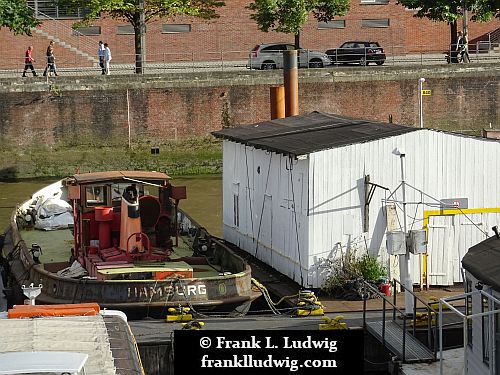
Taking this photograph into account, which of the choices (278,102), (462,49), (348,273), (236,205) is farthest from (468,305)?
(462,49)

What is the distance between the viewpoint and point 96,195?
2373 cm

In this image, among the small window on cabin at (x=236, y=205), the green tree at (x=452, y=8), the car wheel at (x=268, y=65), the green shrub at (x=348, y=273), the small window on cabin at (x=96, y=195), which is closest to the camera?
the green shrub at (x=348, y=273)

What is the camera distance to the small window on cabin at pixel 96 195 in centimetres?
2359

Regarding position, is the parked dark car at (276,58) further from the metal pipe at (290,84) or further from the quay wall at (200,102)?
the metal pipe at (290,84)

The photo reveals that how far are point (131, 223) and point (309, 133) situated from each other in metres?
4.35

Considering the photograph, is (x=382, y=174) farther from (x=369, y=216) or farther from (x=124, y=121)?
(x=124, y=121)

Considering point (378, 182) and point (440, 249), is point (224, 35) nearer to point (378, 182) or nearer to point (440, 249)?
point (378, 182)

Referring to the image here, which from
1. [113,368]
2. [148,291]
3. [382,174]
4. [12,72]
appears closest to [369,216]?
[382,174]

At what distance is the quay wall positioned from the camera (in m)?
43.5

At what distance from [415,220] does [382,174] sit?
103 centimetres

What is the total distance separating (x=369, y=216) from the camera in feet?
74.3

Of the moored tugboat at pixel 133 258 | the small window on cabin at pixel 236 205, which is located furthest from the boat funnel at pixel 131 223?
the small window on cabin at pixel 236 205

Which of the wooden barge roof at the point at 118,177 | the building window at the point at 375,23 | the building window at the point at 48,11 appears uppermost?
the building window at the point at 48,11

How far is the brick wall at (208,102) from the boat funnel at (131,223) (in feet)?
69.4
